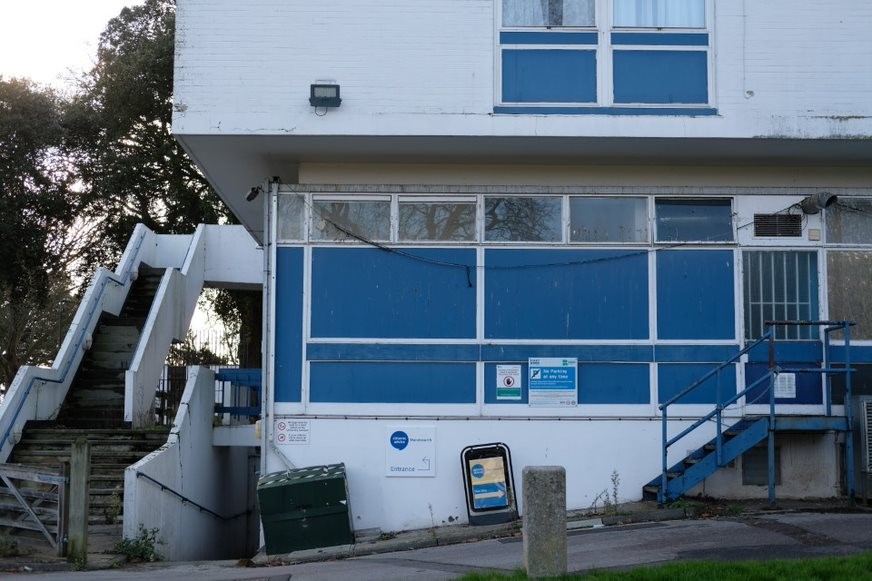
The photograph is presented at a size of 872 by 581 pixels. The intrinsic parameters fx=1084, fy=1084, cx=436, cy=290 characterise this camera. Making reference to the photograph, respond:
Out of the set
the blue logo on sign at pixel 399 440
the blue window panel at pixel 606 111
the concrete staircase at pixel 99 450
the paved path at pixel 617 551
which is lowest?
the paved path at pixel 617 551

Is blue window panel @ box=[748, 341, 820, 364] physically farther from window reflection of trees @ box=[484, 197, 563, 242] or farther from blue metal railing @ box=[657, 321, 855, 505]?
window reflection of trees @ box=[484, 197, 563, 242]

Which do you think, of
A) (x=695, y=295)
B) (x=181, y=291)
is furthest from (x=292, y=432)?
(x=181, y=291)

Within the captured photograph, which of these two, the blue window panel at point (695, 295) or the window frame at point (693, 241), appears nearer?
the blue window panel at point (695, 295)

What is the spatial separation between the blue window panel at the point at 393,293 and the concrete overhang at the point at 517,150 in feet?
4.31

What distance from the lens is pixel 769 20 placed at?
46.2 feet

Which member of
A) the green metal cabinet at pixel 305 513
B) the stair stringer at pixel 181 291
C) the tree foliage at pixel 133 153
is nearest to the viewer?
the green metal cabinet at pixel 305 513

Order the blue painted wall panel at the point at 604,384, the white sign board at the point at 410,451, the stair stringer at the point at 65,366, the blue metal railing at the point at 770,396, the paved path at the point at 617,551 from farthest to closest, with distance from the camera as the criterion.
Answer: the stair stringer at the point at 65,366
the blue painted wall panel at the point at 604,384
the white sign board at the point at 410,451
the blue metal railing at the point at 770,396
the paved path at the point at 617,551

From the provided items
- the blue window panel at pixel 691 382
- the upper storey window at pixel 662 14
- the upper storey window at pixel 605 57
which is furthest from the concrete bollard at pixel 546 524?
the upper storey window at pixel 662 14

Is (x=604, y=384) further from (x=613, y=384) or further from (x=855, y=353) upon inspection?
(x=855, y=353)

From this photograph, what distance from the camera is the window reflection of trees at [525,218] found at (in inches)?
578

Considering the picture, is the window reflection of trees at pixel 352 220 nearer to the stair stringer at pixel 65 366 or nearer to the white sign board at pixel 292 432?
the white sign board at pixel 292 432

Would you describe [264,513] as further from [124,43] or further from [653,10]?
[124,43]

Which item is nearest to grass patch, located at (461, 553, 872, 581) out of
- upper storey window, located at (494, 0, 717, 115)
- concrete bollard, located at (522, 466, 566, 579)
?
concrete bollard, located at (522, 466, 566, 579)

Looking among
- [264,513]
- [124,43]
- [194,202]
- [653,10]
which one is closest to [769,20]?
[653,10]
